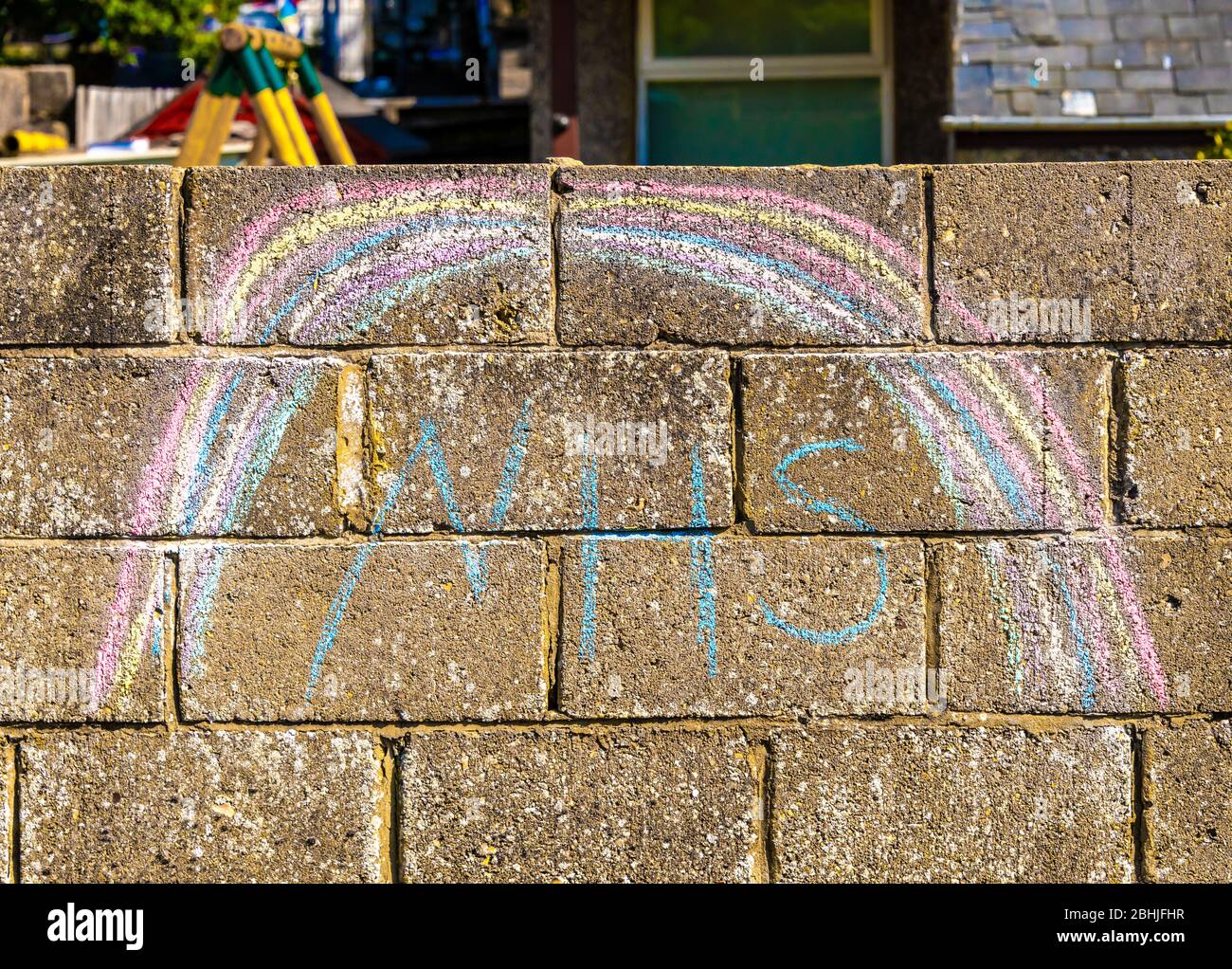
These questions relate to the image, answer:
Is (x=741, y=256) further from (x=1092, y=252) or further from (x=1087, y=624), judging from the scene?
(x=1087, y=624)

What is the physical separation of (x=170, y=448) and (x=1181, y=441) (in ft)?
7.81

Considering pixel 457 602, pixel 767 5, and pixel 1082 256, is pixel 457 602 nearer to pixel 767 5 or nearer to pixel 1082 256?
pixel 1082 256

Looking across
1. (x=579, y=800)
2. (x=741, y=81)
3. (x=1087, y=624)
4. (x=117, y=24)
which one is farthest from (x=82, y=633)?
(x=117, y=24)

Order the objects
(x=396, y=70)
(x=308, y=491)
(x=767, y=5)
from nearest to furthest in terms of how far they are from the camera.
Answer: (x=308, y=491)
(x=767, y=5)
(x=396, y=70)

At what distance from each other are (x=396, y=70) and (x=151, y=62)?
290 centimetres

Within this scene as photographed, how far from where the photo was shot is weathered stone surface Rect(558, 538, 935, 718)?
9.44ft

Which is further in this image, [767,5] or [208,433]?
[767,5]

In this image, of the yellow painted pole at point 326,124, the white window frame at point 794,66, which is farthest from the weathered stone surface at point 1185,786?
the white window frame at point 794,66

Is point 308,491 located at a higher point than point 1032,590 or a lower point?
higher

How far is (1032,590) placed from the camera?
9.45 feet

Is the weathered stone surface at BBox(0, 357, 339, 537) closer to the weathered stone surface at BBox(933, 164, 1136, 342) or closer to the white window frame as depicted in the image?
Result: the weathered stone surface at BBox(933, 164, 1136, 342)

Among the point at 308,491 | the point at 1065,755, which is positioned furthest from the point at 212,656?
the point at 1065,755

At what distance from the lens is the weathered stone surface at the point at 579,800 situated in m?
2.89

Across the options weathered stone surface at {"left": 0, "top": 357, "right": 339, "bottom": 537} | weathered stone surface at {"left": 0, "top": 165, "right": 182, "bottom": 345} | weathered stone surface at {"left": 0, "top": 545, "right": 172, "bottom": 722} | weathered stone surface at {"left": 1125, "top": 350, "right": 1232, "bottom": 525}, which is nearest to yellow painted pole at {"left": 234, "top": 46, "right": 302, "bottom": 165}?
weathered stone surface at {"left": 0, "top": 165, "right": 182, "bottom": 345}
